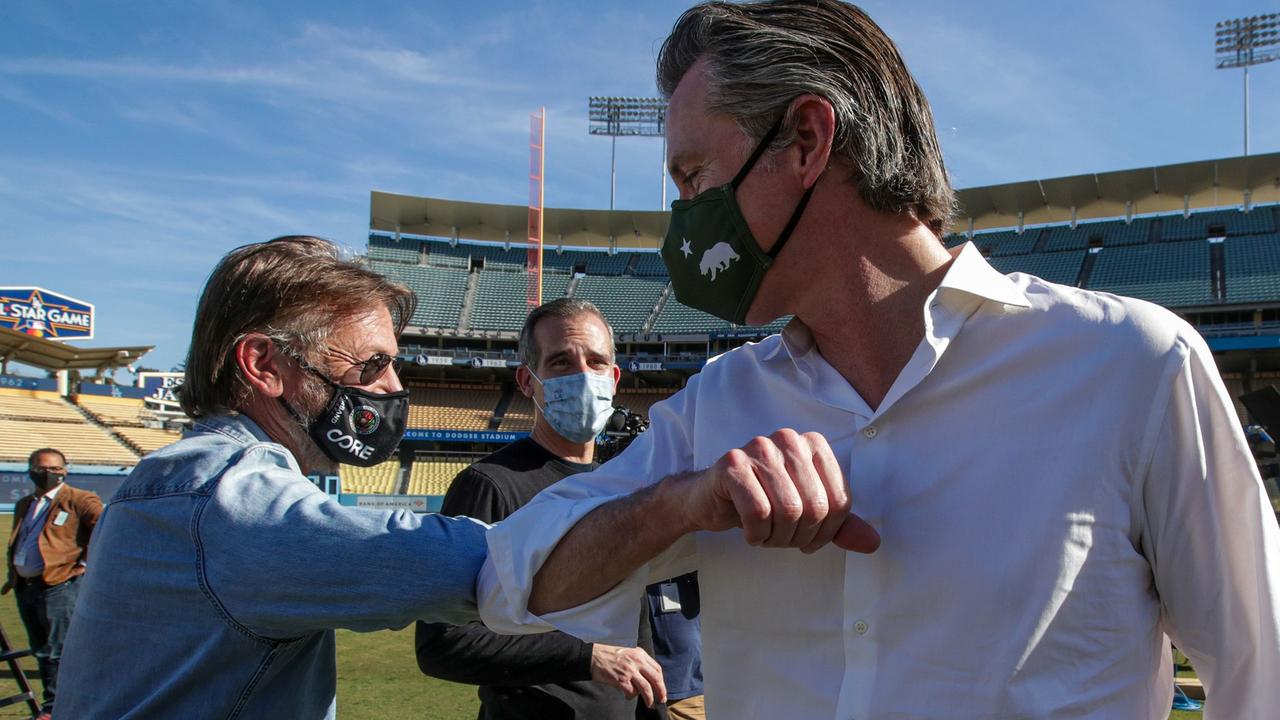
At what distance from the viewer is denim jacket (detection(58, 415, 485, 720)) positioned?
4.58 ft

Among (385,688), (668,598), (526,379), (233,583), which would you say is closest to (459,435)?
(385,688)

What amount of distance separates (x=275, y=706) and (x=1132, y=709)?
1.51 metres

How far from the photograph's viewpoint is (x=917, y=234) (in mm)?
1560

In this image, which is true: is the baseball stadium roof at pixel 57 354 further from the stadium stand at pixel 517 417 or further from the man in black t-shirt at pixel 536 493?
the man in black t-shirt at pixel 536 493

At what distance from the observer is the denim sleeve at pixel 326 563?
54.7 inches

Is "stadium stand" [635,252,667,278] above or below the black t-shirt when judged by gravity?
above

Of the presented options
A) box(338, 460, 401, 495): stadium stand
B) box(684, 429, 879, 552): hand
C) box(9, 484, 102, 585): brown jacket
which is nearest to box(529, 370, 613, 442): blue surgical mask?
box(684, 429, 879, 552): hand

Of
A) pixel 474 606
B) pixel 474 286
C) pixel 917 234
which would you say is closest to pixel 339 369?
pixel 474 606

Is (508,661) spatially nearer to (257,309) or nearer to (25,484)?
(257,309)

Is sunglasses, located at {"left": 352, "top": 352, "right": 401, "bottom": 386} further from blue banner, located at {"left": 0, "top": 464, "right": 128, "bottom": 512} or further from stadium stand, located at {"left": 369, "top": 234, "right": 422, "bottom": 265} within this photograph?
stadium stand, located at {"left": 369, "top": 234, "right": 422, "bottom": 265}

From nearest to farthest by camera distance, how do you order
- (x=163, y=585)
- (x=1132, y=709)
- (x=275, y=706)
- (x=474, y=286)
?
(x=1132, y=709)
(x=163, y=585)
(x=275, y=706)
(x=474, y=286)

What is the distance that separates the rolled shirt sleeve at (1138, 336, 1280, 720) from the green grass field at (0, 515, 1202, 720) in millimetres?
5924

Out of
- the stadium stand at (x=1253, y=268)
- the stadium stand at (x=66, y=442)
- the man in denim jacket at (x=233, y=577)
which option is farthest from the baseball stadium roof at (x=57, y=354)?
the stadium stand at (x=1253, y=268)

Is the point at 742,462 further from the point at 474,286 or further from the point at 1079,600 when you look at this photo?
the point at 474,286
